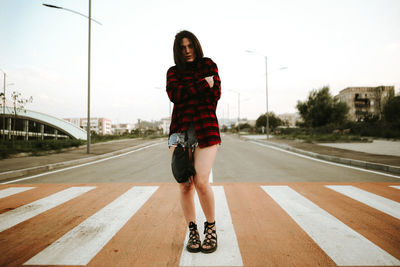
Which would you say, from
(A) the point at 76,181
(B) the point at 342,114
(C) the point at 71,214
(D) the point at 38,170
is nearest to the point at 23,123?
(D) the point at 38,170

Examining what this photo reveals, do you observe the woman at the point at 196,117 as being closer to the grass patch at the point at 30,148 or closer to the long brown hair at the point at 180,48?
the long brown hair at the point at 180,48

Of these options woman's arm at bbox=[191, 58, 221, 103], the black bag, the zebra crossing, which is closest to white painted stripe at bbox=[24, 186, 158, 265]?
the zebra crossing

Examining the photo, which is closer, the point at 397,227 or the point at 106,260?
the point at 106,260

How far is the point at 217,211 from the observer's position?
3.25 metres

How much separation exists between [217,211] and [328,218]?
137cm

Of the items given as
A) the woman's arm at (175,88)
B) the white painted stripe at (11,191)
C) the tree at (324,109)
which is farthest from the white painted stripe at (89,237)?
the tree at (324,109)

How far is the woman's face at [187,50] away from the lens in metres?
2.33

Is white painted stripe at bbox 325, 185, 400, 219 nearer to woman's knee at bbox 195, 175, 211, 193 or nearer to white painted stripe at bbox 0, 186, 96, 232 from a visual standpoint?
woman's knee at bbox 195, 175, 211, 193

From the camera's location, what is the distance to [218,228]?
268 centimetres

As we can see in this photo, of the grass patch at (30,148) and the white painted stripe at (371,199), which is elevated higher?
the grass patch at (30,148)

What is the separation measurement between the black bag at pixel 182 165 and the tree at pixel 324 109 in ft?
140

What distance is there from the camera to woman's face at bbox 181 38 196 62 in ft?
7.64

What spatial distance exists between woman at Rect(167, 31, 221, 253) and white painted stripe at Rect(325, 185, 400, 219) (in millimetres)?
2533

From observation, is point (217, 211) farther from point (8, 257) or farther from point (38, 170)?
point (38, 170)
